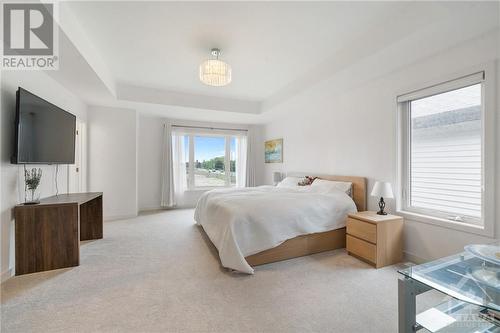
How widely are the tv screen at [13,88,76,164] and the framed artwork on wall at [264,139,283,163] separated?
4046 millimetres

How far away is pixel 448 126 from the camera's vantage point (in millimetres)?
2289

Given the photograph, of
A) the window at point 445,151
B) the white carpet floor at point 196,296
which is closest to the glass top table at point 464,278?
the white carpet floor at point 196,296

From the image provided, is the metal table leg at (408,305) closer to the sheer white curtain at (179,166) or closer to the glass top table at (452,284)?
the glass top table at (452,284)

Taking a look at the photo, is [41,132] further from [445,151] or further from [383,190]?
[445,151]

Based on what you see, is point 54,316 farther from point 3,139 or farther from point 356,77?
point 356,77

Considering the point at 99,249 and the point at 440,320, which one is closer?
the point at 440,320

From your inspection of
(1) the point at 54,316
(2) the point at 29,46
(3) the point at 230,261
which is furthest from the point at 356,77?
(1) the point at 54,316

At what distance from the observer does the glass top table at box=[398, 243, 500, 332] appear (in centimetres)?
103

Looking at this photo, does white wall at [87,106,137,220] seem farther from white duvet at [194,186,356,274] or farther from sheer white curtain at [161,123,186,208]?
white duvet at [194,186,356,274]

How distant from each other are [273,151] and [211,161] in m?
1.73

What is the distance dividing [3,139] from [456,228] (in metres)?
4.52

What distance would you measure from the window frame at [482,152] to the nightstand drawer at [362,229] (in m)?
0.58

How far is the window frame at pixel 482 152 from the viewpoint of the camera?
1.89m

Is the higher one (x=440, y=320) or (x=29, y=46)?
(x=29, y=46)
